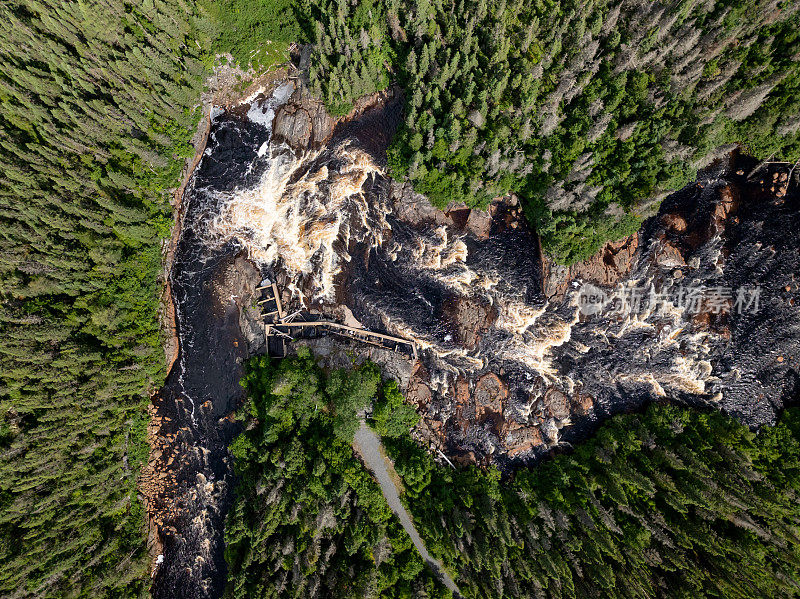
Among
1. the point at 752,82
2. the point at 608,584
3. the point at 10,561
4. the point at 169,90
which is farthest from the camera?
the point at 169,90

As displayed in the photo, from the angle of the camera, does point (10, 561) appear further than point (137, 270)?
No

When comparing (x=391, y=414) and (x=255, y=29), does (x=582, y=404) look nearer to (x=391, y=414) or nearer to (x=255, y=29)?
(x=391, y=414)

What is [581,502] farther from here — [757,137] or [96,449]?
[96,449]

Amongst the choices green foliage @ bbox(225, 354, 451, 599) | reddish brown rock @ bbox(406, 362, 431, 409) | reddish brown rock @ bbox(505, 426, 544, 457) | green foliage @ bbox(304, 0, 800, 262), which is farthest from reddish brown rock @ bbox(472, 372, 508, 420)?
green foliage @ bbox(304, 0, 800, 262)

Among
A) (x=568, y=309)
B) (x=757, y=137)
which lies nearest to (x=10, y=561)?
(x=568, y=309)

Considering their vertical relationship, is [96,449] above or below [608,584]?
above

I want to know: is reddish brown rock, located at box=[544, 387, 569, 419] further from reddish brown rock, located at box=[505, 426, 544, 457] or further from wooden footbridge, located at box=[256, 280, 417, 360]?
wooden footbridge, located at box=[256, 280, 417, 360]
